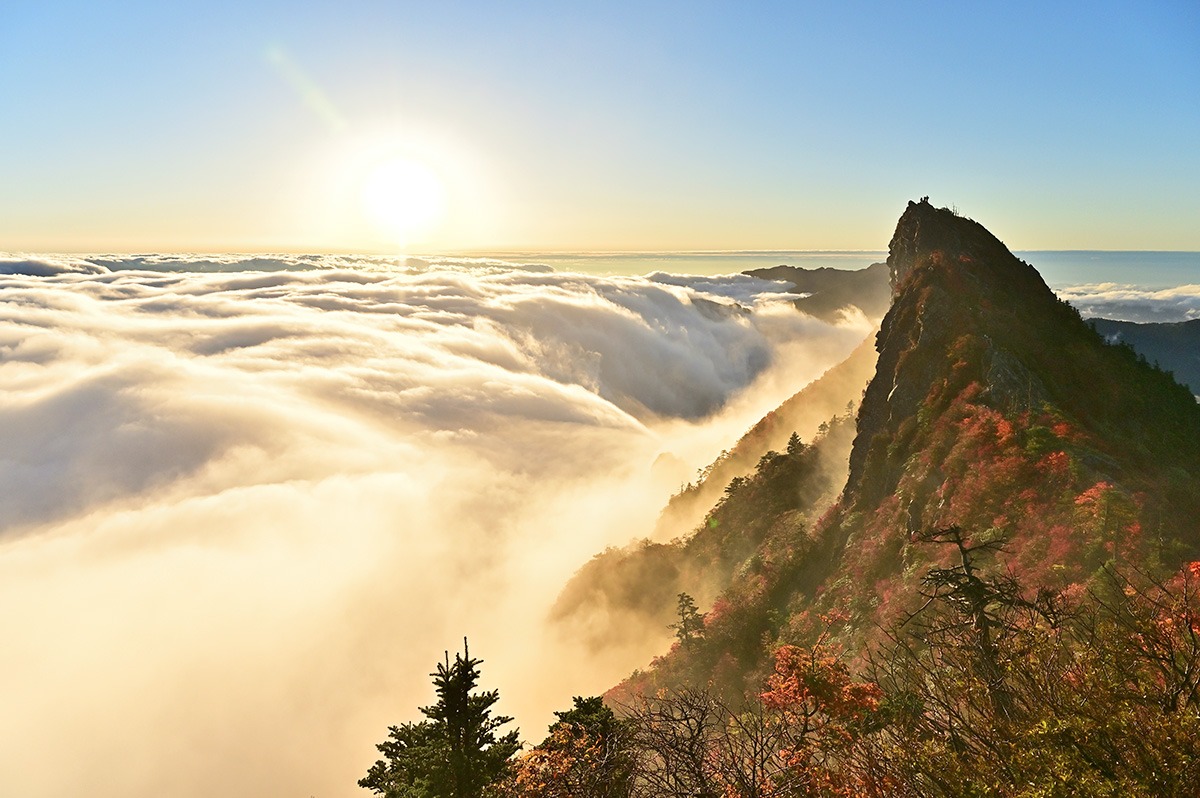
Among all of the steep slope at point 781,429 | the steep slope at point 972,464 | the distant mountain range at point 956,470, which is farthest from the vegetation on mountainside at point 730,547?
the steep slope at point 781,429

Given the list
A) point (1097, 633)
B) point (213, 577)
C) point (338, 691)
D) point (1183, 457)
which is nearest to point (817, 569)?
point (1183, 457)

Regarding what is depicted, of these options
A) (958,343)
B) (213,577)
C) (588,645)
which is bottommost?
(213,577)

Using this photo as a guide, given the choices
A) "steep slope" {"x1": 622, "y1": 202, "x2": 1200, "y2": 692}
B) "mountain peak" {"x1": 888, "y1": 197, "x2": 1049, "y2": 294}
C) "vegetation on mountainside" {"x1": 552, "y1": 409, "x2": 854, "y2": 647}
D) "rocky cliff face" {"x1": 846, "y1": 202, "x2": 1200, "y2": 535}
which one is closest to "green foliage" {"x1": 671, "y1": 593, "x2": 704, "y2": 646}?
"steep slope" {"x1": 622, "y1": 202, "x2": 1200, "y2": 692}

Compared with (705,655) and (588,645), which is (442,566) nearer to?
(588,645)

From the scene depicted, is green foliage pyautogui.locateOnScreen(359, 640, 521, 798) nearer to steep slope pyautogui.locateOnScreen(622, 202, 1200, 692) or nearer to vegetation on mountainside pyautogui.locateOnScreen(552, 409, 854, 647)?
steep slope pyautogui.locateOnScreen(622, 202, 1200, 692)

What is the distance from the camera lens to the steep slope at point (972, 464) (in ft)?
87.5

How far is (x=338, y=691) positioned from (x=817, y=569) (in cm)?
8995

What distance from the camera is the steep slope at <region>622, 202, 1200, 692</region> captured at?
26656 millimetres

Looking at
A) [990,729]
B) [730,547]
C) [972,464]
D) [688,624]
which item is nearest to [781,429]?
[730,547]

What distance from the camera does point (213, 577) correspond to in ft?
489

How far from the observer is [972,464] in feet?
109

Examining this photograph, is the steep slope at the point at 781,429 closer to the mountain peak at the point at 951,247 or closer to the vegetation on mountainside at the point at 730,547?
the vegetation on mountainside at the point at 730,547

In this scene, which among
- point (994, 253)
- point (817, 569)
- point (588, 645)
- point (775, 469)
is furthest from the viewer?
point (588, 645)

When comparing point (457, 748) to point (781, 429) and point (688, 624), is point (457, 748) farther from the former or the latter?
point (781, 429)
